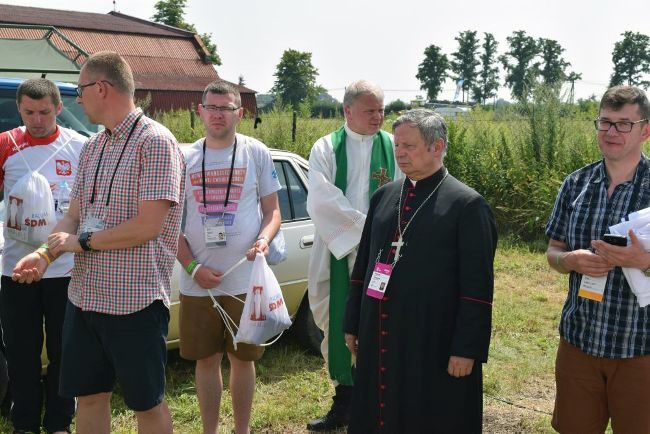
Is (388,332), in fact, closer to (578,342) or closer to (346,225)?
(578,342)

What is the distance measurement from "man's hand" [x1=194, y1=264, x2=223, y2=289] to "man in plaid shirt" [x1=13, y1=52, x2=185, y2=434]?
2.24ft

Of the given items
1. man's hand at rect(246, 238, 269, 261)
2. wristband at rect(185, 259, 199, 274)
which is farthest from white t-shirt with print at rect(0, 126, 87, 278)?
man's hand at rect(246, 238, 269, 261)

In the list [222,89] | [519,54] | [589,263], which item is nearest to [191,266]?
[222,89]

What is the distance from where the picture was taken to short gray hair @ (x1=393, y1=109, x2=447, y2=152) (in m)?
3.22

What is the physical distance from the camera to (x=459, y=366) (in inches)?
121

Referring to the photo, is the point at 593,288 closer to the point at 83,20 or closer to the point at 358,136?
the point at 358,136

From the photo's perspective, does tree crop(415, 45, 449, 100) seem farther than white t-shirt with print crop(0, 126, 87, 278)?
Yes

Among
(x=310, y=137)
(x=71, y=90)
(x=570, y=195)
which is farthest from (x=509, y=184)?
(x=570, y=195)

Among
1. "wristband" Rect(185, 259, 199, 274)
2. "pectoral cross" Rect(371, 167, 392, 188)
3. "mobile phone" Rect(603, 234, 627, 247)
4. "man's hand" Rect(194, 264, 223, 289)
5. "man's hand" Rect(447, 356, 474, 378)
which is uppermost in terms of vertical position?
"pectoral cross" Rect(371, 167, 392, 188)

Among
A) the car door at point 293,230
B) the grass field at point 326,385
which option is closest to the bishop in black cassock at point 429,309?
the grass field at point 326,385

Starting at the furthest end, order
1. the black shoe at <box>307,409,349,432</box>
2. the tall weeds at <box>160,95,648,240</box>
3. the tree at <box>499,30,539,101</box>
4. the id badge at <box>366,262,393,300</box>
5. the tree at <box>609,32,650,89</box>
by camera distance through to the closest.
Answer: the tree at <box>499,30,539,101</box>
the tree at <box>609,32,650,89</box>
the tall weeds at <box>160,95,648,240</box>
the black shoe at <box>307,409,349,432</box>
the id badge at <box>366,262,393,300</box>

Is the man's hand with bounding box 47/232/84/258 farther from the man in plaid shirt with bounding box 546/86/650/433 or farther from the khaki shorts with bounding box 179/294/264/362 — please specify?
the man in plaid shirt with bounding box 546/86/650/433

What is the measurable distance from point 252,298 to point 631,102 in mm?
2061

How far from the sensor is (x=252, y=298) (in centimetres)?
385
